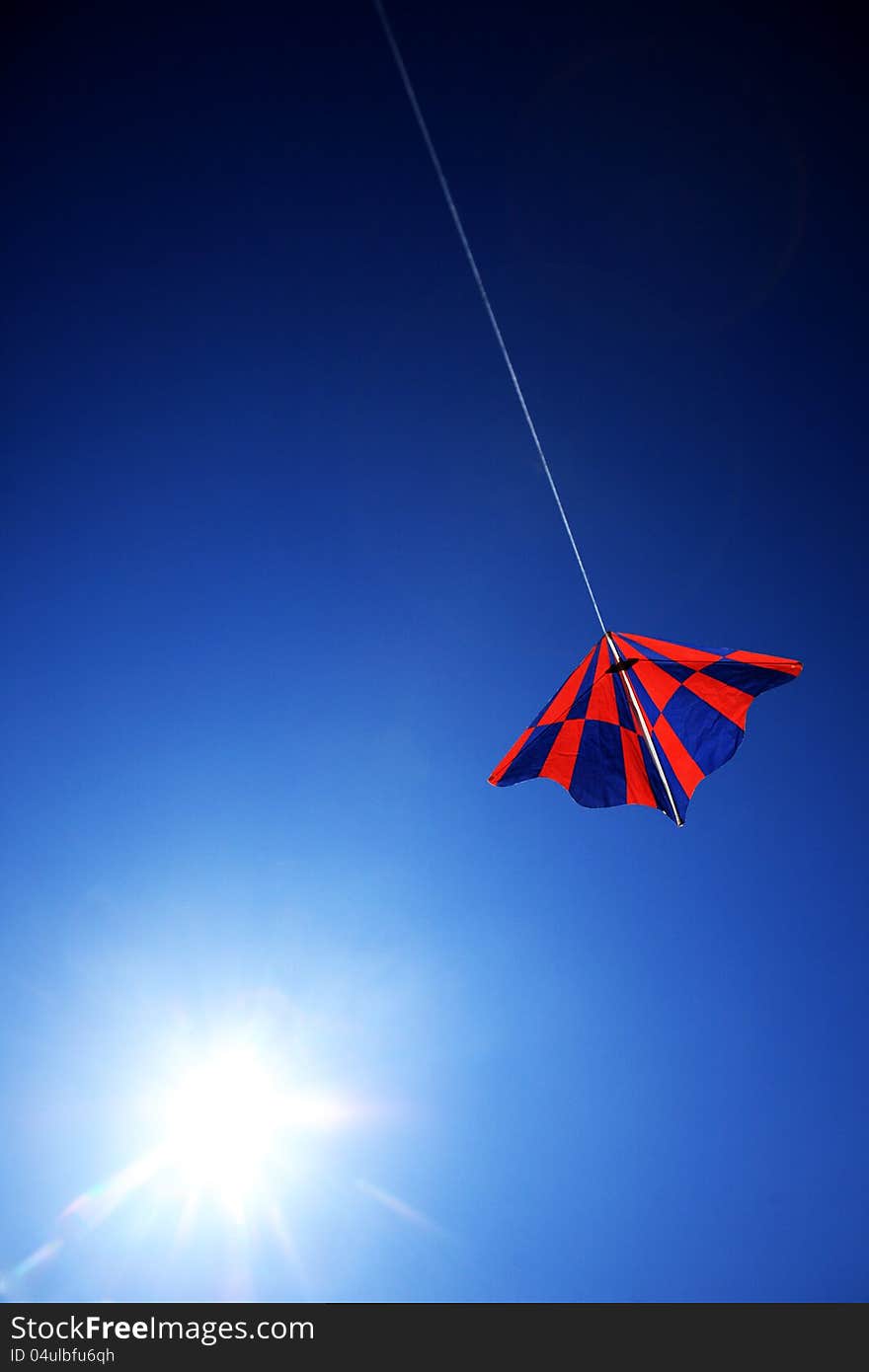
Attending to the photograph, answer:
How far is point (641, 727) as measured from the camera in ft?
15.2

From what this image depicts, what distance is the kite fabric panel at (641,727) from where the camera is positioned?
446 centimetres

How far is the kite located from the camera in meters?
4.46

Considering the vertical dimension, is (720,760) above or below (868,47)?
below

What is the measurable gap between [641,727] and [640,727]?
0.02 meters

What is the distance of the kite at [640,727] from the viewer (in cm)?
446

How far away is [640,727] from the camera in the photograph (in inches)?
183

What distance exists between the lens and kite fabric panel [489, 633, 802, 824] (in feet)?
14.6
